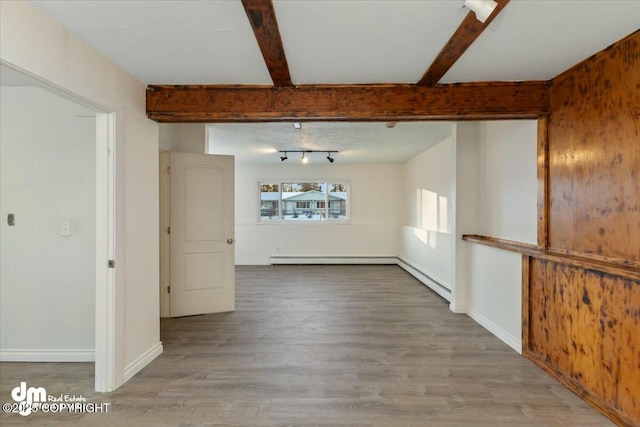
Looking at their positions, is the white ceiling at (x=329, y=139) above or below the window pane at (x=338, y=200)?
above

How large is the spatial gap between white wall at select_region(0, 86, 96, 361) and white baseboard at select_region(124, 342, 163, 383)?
0.51 m

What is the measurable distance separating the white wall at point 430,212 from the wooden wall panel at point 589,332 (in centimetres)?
154

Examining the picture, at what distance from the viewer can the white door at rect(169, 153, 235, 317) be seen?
415cm

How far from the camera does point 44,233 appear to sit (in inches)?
114

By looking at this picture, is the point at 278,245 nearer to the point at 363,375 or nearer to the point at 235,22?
the point at 363,375

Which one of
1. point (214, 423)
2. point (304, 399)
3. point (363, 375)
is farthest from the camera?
point (363, 375)

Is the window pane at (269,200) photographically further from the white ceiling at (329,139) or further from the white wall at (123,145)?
the white wall at (123,145)

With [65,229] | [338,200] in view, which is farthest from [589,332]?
[338,200]

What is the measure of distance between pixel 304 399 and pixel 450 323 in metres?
2.21

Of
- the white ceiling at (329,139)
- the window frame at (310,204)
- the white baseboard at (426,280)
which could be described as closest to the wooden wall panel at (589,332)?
the white baseboard at (426,280)

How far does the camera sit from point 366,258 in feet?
26.0

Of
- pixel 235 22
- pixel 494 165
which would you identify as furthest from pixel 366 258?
pixel 235 22

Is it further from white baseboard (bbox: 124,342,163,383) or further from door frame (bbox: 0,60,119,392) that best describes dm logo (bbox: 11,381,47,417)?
white baseboard (bbox: 124,342,163,383)

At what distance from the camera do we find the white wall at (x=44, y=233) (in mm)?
2887
